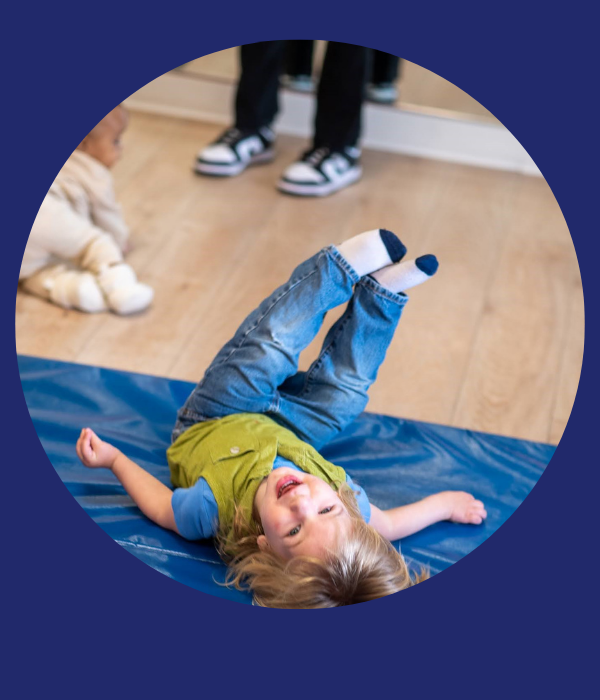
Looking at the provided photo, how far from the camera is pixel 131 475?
1178 mm

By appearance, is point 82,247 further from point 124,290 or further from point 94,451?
point 94,451

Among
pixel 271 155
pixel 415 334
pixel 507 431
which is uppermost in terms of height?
pixel 271 155

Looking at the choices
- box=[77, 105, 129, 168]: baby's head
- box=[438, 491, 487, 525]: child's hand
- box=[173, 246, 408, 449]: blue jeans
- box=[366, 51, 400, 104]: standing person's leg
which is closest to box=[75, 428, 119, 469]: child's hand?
box=[173, 246, 408, 449]: blue jeans

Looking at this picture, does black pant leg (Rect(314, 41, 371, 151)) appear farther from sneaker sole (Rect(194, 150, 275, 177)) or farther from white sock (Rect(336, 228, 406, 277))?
white sock (Rect(336, 228, 406, 277))

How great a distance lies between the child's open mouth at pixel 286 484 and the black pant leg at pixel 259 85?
3.19ft

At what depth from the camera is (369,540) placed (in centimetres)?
105

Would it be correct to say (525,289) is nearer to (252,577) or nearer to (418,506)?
(418,506)

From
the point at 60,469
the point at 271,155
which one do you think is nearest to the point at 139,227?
the point at 271,155

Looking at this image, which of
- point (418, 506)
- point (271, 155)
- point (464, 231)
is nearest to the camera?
point (418, 506)

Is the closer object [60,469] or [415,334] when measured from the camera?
[60,469]

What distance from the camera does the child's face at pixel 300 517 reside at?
1026mm

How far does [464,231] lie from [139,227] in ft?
2.13

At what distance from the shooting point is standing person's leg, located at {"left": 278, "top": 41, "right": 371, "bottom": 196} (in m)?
1.52

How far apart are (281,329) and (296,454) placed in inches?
7.3
